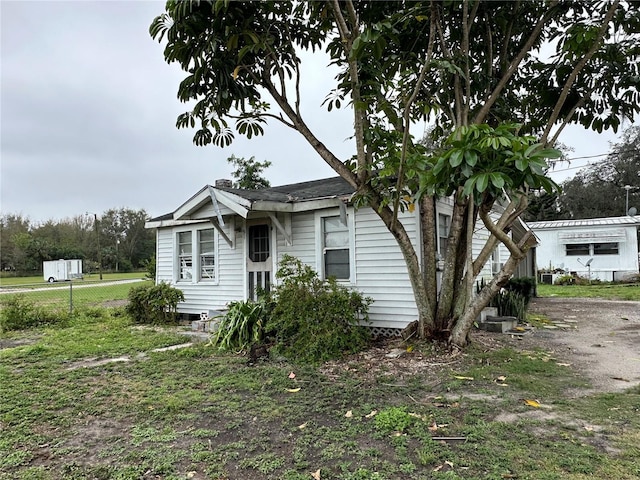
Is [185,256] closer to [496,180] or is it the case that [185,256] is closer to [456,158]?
[456,158]

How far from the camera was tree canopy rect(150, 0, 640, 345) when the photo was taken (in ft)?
18.0

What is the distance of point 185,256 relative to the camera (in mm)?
10672

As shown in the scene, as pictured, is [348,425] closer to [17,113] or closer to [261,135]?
[261,135]

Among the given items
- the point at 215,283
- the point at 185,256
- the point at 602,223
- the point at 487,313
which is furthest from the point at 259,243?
the point at 602,223

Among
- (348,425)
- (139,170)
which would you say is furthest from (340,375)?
(139,170)

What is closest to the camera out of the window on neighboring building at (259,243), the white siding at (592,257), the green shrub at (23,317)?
the window on neighboring building at (259,243)

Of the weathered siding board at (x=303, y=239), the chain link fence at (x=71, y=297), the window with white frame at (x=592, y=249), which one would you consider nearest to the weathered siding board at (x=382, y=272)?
the weathered siding board at (x=303, y=239)

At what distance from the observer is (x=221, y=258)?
9.66m

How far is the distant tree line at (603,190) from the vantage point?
31094 mm

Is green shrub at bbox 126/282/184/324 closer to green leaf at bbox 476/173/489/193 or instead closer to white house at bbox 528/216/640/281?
green leaf at bbox 476/173/489/193

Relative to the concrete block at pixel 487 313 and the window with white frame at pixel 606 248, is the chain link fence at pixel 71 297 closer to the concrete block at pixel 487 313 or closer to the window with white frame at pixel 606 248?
the concrete block at pixel 487 313

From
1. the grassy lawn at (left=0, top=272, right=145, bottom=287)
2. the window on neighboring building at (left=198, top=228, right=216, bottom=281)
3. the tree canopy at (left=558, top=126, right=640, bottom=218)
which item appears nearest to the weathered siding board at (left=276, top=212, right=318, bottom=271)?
the window on neighboring building at (left=198, top=228, right=216, bottom=281)

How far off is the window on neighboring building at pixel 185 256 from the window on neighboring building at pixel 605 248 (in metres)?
19.6

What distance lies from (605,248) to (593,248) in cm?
49
